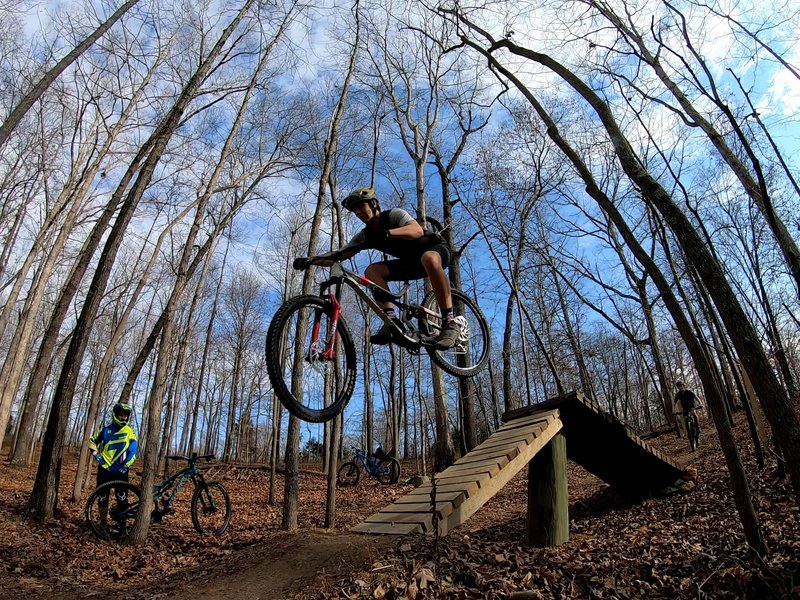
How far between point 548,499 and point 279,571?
11.0 ft

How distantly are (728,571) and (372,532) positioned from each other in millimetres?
3263

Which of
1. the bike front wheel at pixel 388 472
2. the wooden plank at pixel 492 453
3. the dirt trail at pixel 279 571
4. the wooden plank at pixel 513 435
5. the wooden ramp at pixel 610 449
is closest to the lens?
the dirt trail at pixel 279 571

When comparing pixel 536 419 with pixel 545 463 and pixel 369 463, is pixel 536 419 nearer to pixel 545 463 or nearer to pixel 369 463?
pixel 545 463

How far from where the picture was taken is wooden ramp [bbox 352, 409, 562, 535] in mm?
4133

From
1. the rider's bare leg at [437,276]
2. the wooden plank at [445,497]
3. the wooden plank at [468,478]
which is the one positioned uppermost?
the rider's bare leg at [437,276]

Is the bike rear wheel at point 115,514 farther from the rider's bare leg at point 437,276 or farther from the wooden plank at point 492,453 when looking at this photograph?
the rider's bare leg at point 437,276

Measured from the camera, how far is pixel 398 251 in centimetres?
401

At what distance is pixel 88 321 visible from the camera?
788 cm

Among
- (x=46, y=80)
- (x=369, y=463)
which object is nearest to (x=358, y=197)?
(x=46, y=80)

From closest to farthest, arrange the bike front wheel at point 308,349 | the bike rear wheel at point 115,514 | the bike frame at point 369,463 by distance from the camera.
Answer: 1. the bike front wheel at point 308,349
2. the bike rear wheel at point 115,514
3. the bike frame at point 369,463

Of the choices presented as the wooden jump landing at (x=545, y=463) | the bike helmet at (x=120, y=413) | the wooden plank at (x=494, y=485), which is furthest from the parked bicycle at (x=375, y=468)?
the wooden plank at (x=494, y=485)

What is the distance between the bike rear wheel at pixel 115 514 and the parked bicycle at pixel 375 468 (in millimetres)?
7567

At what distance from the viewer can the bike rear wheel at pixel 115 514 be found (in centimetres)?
717

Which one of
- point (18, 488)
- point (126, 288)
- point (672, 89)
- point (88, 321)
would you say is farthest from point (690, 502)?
point (126, 288)
